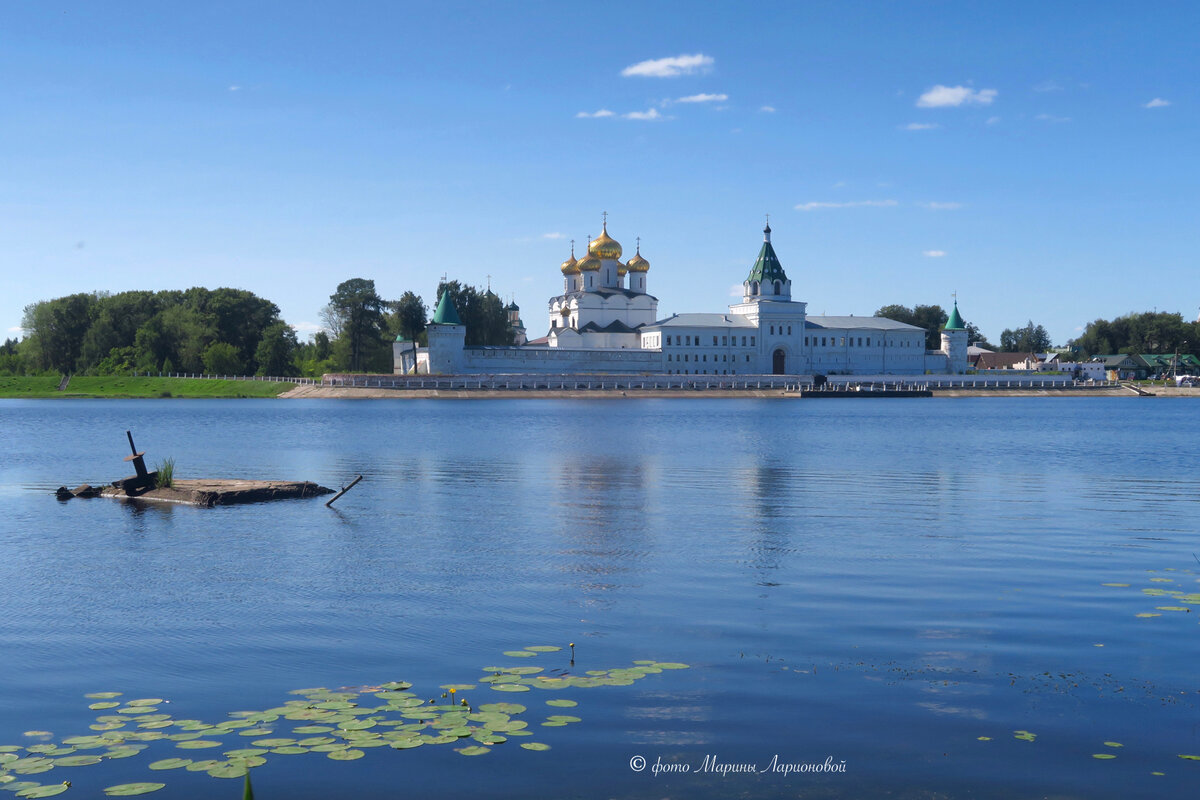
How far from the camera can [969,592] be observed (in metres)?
10.9

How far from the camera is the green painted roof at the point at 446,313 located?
3543 inches

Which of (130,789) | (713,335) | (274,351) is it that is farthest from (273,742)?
(713,335)

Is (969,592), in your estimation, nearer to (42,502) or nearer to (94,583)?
(94,583)

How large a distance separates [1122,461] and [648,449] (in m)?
13.3

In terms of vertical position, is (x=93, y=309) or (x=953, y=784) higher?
(x=93, y=309)

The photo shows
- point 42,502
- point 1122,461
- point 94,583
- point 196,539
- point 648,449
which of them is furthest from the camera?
point 648,449

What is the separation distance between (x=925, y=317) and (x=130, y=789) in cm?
13121

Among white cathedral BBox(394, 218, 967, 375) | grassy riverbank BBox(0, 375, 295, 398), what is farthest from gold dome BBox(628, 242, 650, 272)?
grassy riverbank BBox(0, 375, 295, 398)

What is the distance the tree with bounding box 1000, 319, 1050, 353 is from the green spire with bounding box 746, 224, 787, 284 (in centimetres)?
6753

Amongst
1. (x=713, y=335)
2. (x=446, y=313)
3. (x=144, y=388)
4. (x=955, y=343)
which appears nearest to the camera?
(x=144, y=388)

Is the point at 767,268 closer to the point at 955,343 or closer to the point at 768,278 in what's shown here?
the point at 768,278

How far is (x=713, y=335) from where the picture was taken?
340 feet

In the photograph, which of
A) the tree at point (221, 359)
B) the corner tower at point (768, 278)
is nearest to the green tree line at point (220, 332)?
the tree at point (221, 359)

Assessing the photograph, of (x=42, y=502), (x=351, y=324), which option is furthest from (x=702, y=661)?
(x=351, y=324)
